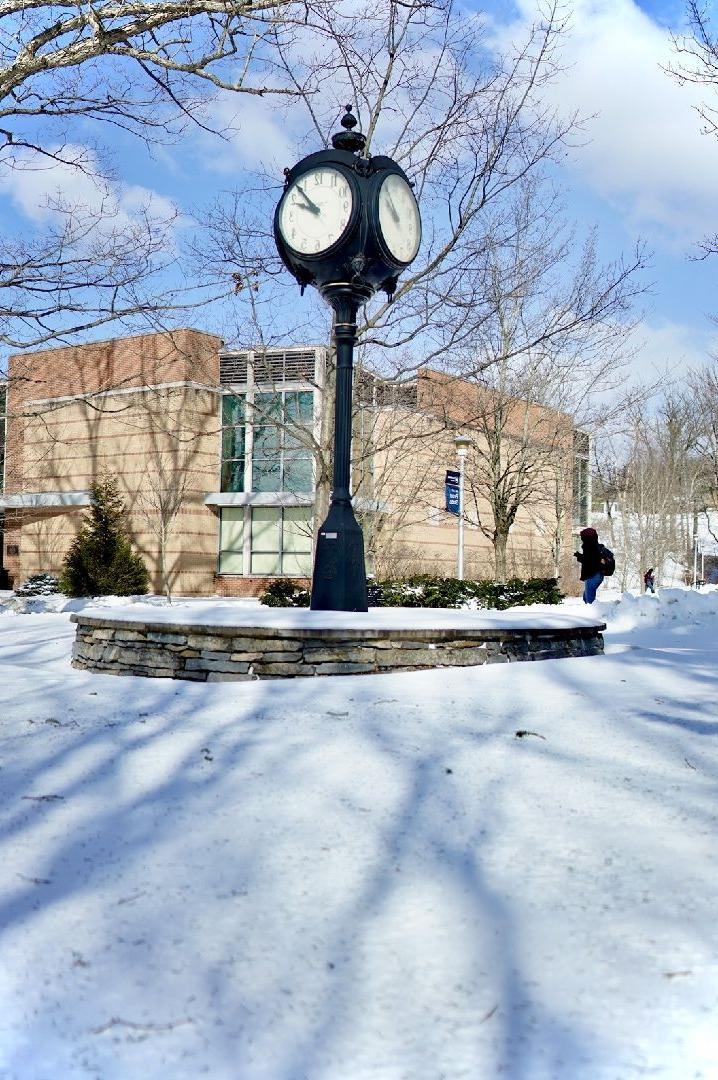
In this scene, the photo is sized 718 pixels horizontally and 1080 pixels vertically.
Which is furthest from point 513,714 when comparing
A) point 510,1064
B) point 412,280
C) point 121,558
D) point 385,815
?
point 121,558

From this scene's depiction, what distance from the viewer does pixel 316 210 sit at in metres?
7.43

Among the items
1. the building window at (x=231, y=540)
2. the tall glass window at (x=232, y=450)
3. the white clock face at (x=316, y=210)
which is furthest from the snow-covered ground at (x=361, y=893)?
the tall glass window at (x=232, y=450)

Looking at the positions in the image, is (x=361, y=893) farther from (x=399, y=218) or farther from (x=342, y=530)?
(x=399, y=218)

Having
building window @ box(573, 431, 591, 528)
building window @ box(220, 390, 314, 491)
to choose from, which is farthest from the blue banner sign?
building window @ box(220, 390, 314, 491)

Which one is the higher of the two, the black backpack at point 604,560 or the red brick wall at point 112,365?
the red brick wall at point 112,365

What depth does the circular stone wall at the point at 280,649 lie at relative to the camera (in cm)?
609

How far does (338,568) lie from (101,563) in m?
18.3

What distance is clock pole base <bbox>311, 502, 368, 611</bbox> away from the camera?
7.32 m

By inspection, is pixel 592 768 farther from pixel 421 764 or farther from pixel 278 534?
pixel 278 534

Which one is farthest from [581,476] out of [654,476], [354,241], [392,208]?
[354,241]

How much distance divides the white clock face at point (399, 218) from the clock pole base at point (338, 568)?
7.52 ft

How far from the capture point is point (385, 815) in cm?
327

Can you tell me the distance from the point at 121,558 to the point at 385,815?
22.2m

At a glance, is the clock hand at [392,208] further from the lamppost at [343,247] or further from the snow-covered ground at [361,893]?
the snow-covered ground at [361,893]
